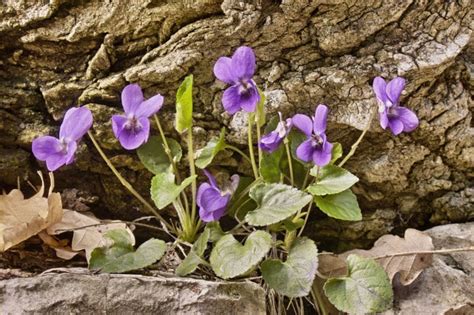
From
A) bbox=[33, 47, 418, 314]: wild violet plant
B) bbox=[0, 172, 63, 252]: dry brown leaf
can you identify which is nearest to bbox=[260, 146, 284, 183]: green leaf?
bbox=[33, 47, 418, 314]: wild violet plant

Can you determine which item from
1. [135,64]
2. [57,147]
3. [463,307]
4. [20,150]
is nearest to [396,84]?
[463,307]

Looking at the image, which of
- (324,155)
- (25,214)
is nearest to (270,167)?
(324,155)

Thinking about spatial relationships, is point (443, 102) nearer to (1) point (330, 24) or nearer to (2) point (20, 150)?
(1) point (330, 24)

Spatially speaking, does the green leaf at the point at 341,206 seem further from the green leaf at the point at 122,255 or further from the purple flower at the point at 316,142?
the green leaf at the point at 122,255

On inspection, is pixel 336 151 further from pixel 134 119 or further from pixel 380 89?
pixel 134 119

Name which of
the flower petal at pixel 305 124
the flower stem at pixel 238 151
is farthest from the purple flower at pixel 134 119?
the flower petal at pixel 305 124
